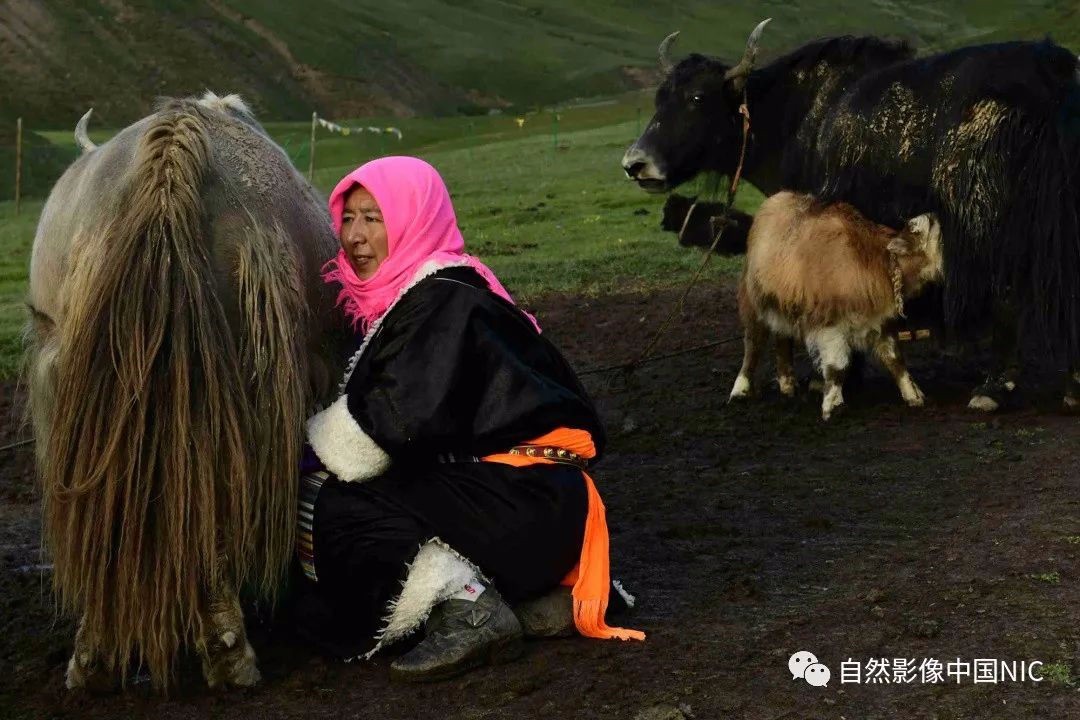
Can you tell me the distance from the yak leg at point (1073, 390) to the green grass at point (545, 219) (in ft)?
14.6

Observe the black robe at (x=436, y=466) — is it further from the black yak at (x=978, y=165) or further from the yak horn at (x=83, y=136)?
the black yak at (x=978, y=165)

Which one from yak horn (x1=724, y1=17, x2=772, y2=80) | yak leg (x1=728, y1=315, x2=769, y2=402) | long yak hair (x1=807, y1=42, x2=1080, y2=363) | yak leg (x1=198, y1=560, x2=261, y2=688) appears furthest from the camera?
yak horn (x1=724, y1=17, x2=772, y2=80)

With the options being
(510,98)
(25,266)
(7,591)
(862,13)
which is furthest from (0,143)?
(862,13)

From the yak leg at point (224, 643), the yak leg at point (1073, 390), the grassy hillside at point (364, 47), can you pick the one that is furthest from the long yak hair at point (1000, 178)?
the grassy hillside at point (364, 47)

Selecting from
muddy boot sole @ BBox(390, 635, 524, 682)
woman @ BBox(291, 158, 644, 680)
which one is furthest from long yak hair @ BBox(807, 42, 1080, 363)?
muddy boot sole @ BBox(390, 635, 524, 682)

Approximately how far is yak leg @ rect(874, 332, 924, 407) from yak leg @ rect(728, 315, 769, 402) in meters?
0.65

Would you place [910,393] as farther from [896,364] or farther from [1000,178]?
[1000,178]

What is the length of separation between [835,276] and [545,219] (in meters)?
9.79

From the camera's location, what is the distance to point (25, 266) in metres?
14.3

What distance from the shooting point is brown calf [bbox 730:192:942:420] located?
5.93 m

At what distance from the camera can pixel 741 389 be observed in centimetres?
674

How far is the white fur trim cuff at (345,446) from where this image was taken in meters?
3.18

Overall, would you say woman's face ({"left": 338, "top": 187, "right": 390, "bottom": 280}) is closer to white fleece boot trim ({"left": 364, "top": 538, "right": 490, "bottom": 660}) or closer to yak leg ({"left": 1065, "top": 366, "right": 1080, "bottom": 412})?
white fleece boot trim ({"left": 364, "top": 538, "right": 490, "bottom": 660})

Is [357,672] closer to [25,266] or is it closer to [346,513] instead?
[346,513]
